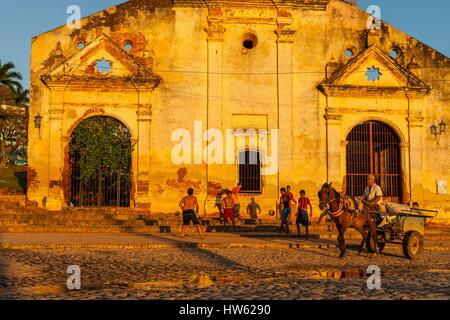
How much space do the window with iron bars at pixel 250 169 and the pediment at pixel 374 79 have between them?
375 centimetres

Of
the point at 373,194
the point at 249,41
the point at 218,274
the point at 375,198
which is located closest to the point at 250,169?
the point at 249,41

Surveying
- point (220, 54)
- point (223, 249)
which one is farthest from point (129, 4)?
point (223, 249)

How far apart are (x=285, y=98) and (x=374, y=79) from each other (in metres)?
3.70

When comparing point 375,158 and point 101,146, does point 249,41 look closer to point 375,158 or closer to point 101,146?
point 375,158

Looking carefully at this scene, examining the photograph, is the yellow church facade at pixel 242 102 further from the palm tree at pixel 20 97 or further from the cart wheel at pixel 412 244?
the palm tree at pixel 20 97

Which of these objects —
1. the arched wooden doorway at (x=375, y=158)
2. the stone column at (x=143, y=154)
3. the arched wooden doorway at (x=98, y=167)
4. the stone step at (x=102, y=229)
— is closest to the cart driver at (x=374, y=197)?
the stone step at (x=102, y=229)

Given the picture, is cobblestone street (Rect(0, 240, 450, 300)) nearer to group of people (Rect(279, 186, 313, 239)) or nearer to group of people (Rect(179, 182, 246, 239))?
group of people (Rect(179, 182, 246, 239))

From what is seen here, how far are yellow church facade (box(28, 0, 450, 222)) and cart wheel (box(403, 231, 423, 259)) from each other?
33.7ft

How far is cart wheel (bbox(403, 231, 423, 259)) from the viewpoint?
12.8 metres

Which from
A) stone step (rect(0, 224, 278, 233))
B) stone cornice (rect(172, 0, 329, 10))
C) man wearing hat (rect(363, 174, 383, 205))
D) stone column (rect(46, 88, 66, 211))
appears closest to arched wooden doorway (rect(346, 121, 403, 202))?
stone cornice (rect(172, 0, 329, 10))

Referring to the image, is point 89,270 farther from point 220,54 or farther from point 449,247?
point 220,54

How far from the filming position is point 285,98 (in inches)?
928

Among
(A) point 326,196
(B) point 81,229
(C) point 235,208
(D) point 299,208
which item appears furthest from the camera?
(C) point 235,208

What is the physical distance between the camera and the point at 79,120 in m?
22.7
